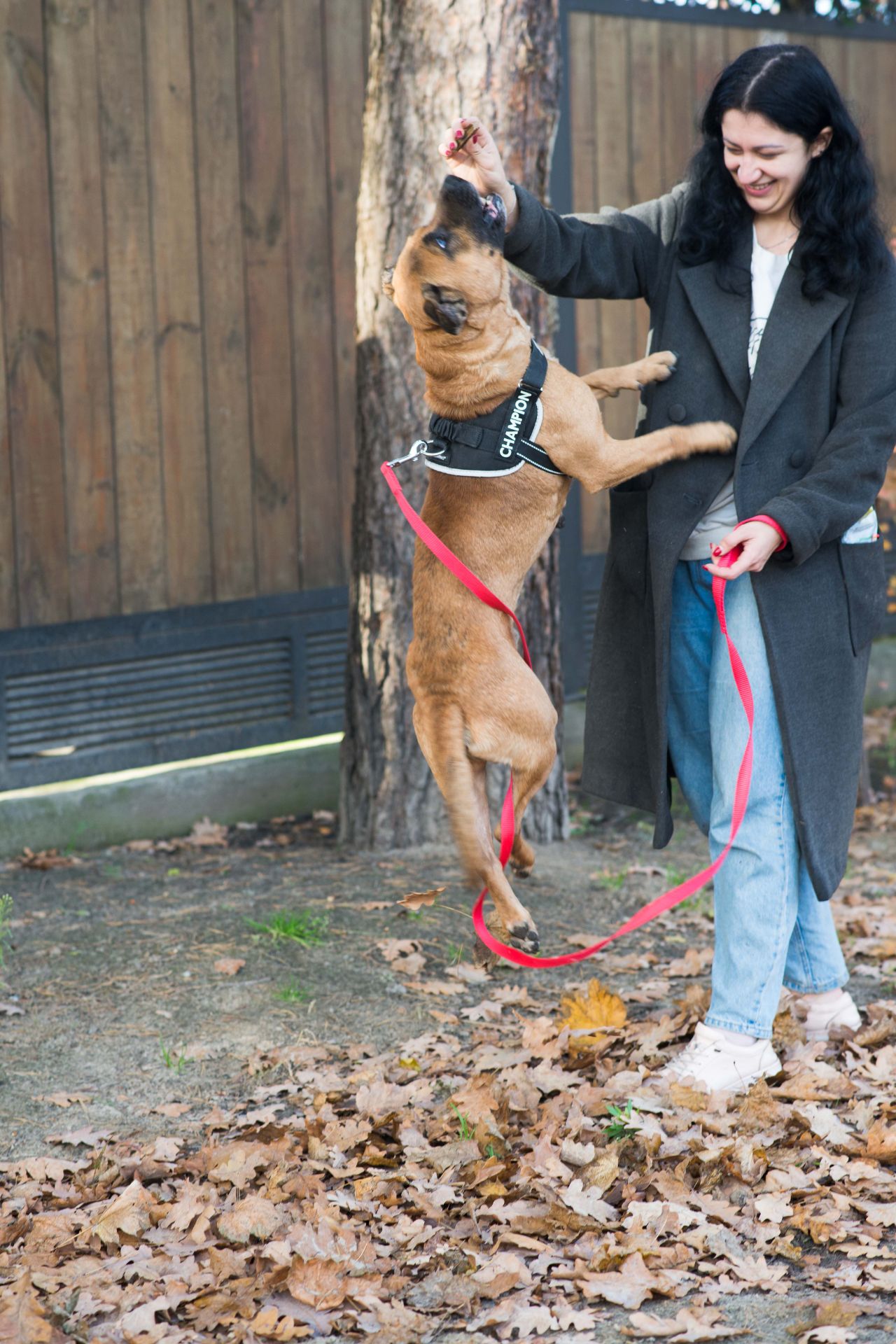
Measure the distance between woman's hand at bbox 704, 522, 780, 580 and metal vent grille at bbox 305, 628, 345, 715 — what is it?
3.76m

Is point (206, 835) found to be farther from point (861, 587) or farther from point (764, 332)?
point (764, 332)

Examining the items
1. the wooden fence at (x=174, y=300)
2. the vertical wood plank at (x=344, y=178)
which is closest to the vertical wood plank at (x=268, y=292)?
the wooden fence at (x=174, y=300)

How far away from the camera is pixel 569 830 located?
5.86 metres

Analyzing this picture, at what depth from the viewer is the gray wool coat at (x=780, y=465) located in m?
3.13

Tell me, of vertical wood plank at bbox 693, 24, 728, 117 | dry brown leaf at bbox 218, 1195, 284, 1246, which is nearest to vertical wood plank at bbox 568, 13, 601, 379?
vertical wood plank at bbox 693, 24, 728, 117

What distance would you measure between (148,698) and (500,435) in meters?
3.48

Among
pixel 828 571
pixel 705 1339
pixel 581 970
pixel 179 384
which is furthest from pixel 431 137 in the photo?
pixel 705 1339

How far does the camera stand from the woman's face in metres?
3.03

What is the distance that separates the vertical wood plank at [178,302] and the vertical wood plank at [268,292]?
0.26m

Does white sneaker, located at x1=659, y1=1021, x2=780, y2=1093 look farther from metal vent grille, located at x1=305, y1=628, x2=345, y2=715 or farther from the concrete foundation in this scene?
metal vent grille, located at x1=305, y1=628, x2=345, y2=715

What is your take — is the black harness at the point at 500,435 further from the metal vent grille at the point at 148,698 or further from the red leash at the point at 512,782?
the metal vent grille at the point at 148,698

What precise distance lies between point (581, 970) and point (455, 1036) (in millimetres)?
680

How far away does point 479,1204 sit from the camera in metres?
3.03

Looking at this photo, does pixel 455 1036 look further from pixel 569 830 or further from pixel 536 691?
pixel 569 830
